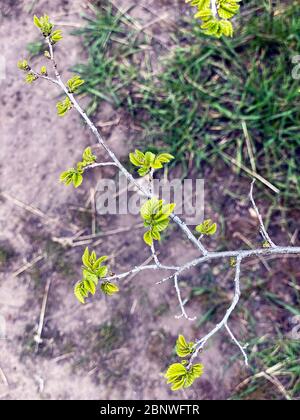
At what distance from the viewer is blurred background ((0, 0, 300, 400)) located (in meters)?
2.20

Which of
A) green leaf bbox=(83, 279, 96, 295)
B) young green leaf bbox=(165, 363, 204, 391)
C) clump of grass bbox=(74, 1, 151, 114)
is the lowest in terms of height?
young green leaf bbox=(165, 363, 204, 391)

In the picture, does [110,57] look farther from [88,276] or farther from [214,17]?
[88,276]

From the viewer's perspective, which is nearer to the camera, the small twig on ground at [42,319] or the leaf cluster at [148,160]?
the leaf cluster at [148,160]

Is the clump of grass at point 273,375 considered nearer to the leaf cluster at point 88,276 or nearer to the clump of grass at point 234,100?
the clump of grass at point 234,100

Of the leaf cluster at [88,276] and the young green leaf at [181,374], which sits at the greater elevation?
the leaf cluster at [88,276]

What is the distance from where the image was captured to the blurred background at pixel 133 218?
220 centimetres

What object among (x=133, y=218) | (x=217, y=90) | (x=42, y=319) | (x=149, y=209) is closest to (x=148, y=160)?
(x=149, y=209)

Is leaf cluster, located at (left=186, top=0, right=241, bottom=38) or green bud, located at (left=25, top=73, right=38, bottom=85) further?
green bud, located at (left=25, top=73, right=38, bottom=85)

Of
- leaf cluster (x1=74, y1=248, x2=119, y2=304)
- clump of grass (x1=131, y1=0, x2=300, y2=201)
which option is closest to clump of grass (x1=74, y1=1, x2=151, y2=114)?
clump of grass (x1=131, y1=0, x2=300, y2=201)

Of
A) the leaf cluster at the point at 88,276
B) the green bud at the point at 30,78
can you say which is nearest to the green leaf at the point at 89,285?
the leaf cluster at the point at 88,276

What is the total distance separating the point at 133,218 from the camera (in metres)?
2.28

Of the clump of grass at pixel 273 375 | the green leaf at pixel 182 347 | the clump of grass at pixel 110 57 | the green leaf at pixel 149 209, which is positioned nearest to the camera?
the green leaf at pixel 149 209

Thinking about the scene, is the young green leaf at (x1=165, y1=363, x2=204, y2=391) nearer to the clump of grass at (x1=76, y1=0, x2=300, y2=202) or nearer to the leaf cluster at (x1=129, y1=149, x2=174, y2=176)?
the leaf cluster at (x1=129, y1=149, x2=174, y2=176)
